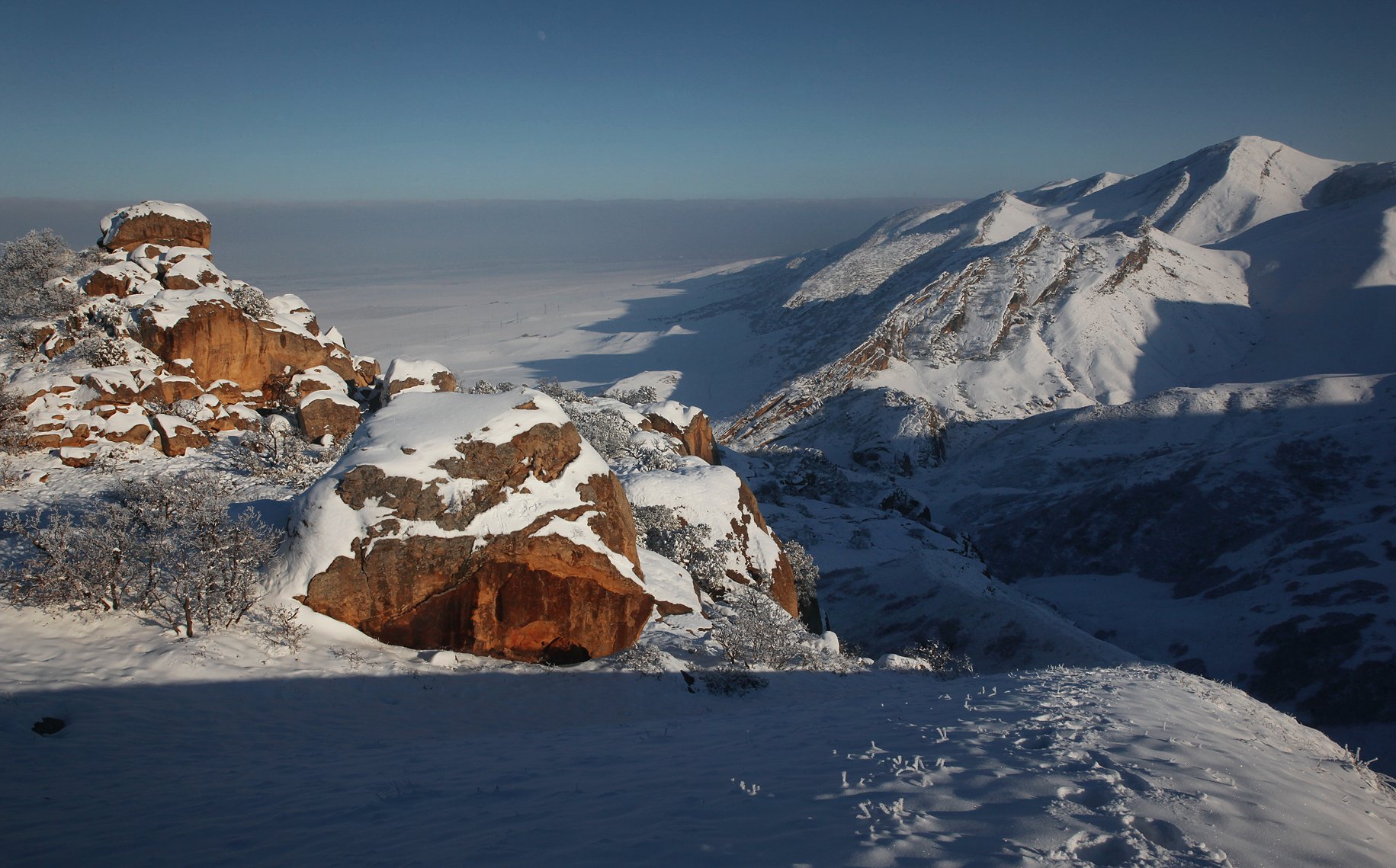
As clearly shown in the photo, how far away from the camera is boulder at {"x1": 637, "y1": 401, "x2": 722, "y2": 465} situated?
34406mm

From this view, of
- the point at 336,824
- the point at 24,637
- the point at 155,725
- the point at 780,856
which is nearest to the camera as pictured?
the point at 780,856

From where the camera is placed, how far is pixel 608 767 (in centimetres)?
741

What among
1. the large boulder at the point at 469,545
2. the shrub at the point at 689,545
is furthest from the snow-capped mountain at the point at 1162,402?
the large boulder at the point at 469,545

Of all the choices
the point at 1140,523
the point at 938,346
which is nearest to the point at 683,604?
the point at 1140,523

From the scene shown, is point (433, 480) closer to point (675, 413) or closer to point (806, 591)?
point (806, 591)

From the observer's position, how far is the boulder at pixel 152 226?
25500 millimetres

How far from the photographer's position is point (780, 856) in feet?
13.9

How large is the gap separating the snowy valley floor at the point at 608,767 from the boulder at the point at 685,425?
2273 centimetres

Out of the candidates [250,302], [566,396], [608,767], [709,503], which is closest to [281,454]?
[250,302]

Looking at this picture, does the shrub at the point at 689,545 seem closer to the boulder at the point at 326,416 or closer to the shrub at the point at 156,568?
the shrub at the point at 156,568

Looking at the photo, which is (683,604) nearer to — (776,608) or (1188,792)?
(776,608)

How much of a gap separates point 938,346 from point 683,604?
7177 centimetres

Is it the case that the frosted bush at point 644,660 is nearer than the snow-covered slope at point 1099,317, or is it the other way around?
the frosted bush at point 644,660

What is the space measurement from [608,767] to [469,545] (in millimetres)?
6259
